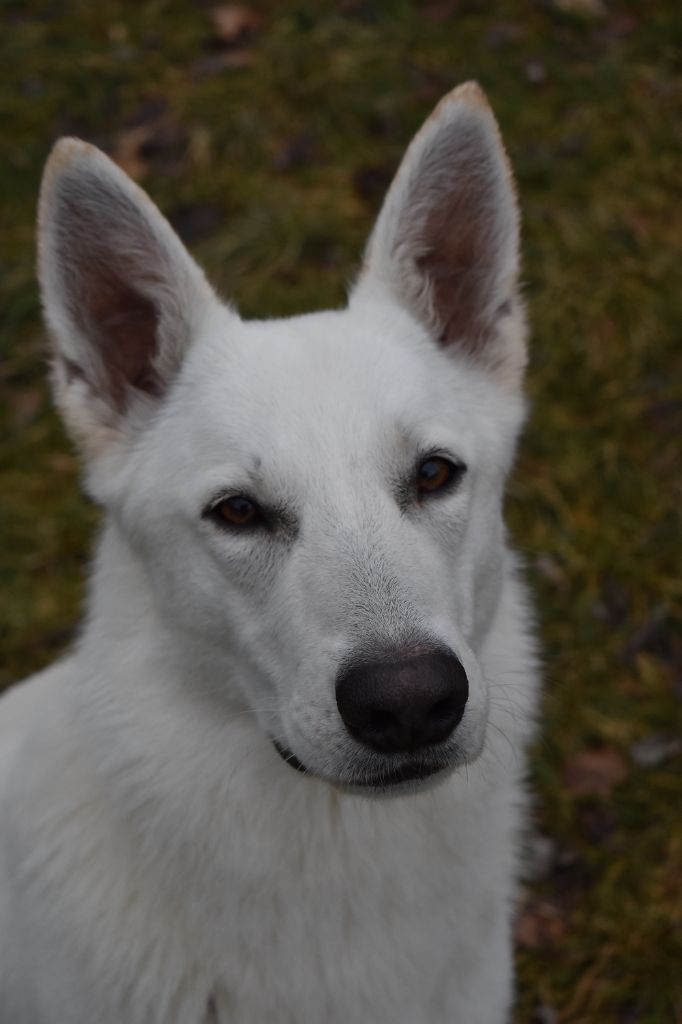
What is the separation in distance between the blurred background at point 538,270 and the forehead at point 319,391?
6.75ft

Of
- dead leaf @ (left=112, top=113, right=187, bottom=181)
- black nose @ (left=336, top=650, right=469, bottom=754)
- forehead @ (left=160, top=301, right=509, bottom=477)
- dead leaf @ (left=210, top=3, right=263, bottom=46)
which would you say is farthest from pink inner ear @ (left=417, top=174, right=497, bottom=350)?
dead leaf @ (left=210, top=3, right=263, bottom=46)

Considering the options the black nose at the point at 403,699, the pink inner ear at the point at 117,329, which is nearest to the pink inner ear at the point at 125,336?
the pink inner ear at the point at 117,329

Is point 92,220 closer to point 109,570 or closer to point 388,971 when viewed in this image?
point 109,570

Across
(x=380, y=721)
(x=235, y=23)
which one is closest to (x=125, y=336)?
(x=380, y=721)

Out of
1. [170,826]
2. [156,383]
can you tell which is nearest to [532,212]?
[156,383]

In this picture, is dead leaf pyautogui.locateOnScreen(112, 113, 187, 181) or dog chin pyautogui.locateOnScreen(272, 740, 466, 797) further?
dead leaf pyautogui.locateOnScreen(112, 113, 187, 181)

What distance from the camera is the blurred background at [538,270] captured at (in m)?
3.96

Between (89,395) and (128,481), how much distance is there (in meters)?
0.24

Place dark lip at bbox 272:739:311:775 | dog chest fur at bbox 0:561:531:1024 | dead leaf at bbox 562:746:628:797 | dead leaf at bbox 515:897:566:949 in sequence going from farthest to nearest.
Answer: dead leaf at bbox 562:746:628:797 → dead leaf at bbox 515:897:566:949 → dog chest fur at bbox 0:561:531:1024 → dark lip at bbox 272:739:311:775

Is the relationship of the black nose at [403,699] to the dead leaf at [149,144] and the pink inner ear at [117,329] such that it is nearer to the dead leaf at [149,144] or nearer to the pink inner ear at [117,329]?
the pink inner ear at [117,329]

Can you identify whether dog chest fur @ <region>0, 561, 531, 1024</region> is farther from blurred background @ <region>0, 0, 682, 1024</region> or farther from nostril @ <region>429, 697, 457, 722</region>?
blurred background @ <region>0, 0, 682, 1024</region>

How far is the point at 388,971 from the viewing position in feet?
8.40

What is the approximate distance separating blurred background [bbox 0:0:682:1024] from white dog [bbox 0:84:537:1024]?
127cm

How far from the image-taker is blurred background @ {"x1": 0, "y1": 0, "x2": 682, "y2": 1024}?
3959 mm
